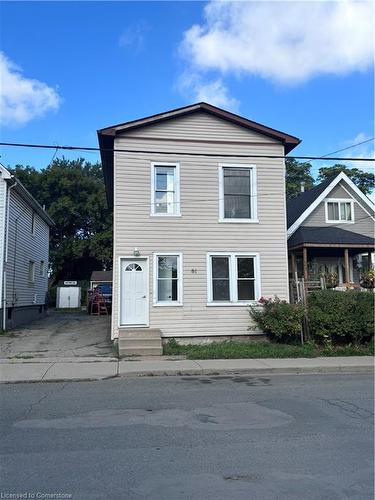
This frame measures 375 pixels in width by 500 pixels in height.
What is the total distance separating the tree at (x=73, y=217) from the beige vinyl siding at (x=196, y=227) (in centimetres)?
3191

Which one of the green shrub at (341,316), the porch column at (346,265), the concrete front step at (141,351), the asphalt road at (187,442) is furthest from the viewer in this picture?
the porch column at (346,265)

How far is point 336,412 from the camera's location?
742cm

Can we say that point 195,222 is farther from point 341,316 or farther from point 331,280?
point 331,280

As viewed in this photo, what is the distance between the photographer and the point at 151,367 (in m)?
11.6

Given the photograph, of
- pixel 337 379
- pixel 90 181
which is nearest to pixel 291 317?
pixel 337 379

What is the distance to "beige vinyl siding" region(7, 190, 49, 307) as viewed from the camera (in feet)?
63.3

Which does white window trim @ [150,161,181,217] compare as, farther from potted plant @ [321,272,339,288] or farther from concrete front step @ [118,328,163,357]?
potted plant @ [321,272,339,288]

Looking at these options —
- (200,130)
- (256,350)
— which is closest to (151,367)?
(256,350)

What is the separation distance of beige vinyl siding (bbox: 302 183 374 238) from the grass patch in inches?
408

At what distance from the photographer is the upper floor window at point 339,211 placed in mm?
24188

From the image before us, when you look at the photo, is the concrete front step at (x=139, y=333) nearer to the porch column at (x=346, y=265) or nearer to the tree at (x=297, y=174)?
the porch column at (x=346, y=265)

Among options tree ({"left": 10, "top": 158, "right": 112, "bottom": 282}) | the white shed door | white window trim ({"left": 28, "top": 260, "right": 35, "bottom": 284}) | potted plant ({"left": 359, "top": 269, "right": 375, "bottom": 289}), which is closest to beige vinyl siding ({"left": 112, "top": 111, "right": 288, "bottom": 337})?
potted plant ({"left": 359, "top": 269, "right": 375, "bottom": 289})

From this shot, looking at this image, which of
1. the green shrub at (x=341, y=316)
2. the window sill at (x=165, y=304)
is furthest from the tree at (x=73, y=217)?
the green shrub at (x=341, y=316)

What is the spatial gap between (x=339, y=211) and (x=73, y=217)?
101 feet
